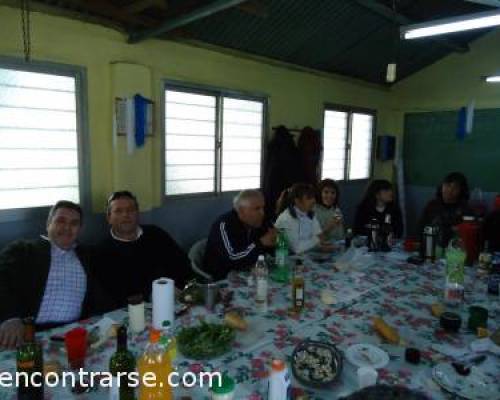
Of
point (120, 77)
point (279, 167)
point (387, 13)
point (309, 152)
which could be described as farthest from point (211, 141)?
point (387, 13)

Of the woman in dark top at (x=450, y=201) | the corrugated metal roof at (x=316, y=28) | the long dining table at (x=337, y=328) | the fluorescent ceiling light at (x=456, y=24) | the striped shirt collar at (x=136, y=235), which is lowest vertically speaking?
the long dining table at (x=337, y=328)

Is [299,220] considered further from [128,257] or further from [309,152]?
[309,152]

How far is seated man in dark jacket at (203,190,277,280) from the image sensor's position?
2.53 meters

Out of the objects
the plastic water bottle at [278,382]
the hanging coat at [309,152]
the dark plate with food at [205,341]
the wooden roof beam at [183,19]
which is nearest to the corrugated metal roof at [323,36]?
the wooden roof beam at [183,19]

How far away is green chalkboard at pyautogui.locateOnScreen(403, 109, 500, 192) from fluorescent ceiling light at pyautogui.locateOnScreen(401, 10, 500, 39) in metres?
3.37

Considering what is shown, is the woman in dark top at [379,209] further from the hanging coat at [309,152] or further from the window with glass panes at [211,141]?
the window with glass panes at [211,141]

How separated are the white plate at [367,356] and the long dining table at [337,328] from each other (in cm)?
2

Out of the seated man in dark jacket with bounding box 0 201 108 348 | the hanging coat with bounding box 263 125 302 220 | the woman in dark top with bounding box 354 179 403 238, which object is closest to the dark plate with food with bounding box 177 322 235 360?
the seated man in dark jacket with bounding box 0 201 108 348

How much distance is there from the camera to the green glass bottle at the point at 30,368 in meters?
1.14

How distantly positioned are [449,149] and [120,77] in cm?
469

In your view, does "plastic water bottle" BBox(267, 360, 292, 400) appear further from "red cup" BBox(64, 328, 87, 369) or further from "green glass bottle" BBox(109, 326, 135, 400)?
"red cup" BBox(64, 328, 87, 369)

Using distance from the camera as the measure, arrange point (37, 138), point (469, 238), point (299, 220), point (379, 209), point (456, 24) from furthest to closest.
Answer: point (379, 209)
point (299, 220)
point (37, 138)
point (469, 238)
point (456, 24)

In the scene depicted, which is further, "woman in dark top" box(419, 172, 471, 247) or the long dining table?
"woman in dark top" box(419, 172, 471, 247)

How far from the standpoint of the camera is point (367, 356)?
142 cm
